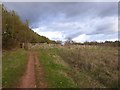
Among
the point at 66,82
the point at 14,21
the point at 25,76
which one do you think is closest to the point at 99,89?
the point at 66,82

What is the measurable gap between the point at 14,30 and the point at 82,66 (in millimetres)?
37640

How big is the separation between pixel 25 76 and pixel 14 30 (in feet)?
137

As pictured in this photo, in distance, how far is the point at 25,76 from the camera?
2033cm

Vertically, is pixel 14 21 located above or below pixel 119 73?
above

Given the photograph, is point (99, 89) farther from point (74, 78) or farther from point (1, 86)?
point (1, 86)

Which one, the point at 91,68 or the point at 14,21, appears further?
the point at 14,21

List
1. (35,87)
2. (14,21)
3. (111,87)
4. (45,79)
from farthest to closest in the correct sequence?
1. (14,21)
2. (45,79)
3. (111,87)
4. (35,87)

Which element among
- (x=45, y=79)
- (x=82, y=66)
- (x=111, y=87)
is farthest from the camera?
(x=82, y=66)

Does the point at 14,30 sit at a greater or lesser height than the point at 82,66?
greater

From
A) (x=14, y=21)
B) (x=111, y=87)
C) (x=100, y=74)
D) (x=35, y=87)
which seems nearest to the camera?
(x=35, y=87)

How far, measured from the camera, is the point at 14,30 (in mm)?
61094

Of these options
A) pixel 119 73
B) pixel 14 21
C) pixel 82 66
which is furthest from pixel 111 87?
pixel 14 21

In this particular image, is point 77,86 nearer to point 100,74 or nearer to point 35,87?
point 35,87

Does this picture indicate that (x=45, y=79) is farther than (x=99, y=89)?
Yes
